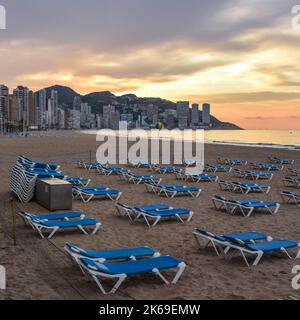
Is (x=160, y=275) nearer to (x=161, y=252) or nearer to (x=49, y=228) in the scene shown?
(x=161, y=252)

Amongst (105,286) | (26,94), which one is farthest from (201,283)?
(26,94)

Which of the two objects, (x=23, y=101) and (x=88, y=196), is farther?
(x=23, y=101)

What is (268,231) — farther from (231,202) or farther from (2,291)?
(2,291)

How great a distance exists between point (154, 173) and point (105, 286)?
1521 centimetres

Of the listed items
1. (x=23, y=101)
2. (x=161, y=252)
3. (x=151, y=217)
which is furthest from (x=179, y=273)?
(x=23, y=101)

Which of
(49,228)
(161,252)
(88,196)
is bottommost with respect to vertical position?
(161,252)

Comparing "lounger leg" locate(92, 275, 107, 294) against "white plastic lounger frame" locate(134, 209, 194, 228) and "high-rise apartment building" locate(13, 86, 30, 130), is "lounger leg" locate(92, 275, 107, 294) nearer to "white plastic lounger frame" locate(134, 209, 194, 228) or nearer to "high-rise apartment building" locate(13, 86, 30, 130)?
"white plastic lounger frame" locate(134, 209, 194, 228)

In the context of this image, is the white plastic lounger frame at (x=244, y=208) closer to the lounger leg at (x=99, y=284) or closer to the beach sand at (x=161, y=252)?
the beach sand at (x=161, y=252)

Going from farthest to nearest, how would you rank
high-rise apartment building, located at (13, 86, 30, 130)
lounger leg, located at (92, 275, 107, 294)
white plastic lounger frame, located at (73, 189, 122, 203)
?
1. high-rise apartment building, located at (13, 86, 30, 130)
2. white plastic lounger frame, located at (73, 189, 122, 203)
3. lounger leg, located at (92, 275, 107, 294)

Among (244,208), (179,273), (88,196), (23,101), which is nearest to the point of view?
(179,273)

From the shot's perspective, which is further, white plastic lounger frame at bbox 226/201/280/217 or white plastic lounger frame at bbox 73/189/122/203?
white plastic lounger frame at bbox 73/189/122/203

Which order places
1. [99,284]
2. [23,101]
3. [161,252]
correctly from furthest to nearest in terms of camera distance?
[23,101] → [161,252] → [99,284]

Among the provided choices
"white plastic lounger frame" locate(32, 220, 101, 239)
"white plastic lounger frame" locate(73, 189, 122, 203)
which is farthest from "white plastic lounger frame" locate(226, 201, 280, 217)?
"white plastic lounger frame" locate(32, 220, 101, 239)

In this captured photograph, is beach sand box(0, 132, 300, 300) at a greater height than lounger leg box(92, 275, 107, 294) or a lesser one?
lesser
